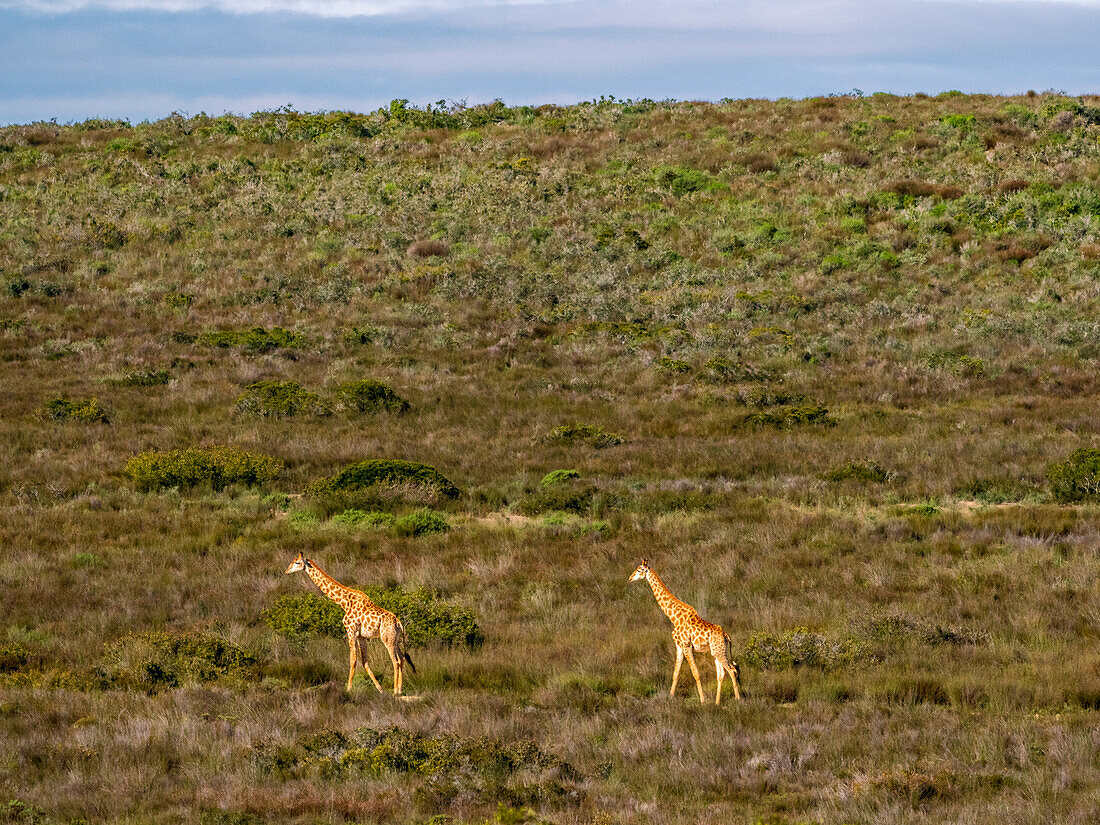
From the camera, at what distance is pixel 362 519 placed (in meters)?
15.2

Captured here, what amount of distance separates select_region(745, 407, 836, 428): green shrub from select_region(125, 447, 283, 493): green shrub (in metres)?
10.8

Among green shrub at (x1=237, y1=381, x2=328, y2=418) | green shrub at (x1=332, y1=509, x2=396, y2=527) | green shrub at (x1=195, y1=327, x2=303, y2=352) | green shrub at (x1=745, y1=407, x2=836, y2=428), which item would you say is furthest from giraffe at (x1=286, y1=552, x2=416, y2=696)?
green shrub at (x1=195, y1=327, x2=303, y2=352)

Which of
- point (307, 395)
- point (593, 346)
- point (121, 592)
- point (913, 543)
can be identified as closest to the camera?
point (121, 592)

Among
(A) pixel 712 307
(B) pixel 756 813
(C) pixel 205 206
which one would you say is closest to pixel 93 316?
(C) pixel 205 206

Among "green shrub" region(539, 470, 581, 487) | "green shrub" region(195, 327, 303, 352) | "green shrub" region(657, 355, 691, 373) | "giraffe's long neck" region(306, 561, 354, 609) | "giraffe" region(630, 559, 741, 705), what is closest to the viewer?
"giraffe" region(630, 559, 741, 705)

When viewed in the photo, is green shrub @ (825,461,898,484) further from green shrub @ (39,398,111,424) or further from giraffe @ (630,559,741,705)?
green shrub @ (39,398,111,424)

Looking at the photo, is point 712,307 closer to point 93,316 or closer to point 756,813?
point 93,316

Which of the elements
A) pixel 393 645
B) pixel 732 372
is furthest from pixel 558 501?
pixel 732 372

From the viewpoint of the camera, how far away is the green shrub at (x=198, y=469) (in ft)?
56.7

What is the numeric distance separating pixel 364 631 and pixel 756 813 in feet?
11.9

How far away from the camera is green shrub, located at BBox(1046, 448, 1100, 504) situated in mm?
15820

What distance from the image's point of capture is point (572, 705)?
763 cm

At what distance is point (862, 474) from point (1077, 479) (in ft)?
11.2

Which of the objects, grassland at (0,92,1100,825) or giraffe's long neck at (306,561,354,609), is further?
giraffe's long neck at (306,561,354,609)
